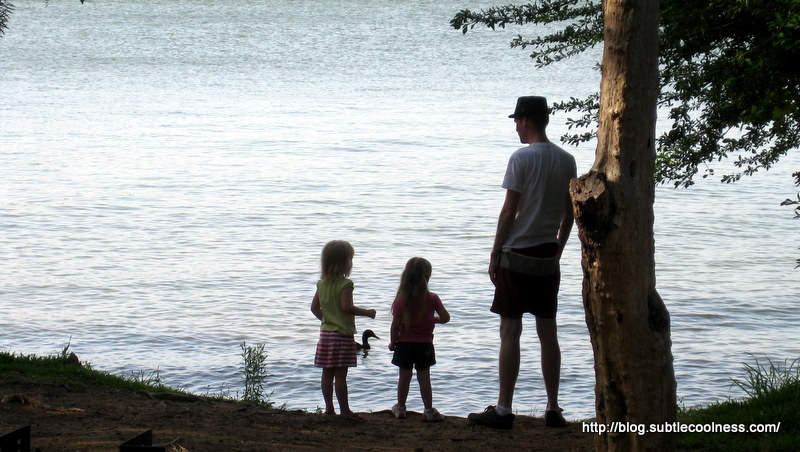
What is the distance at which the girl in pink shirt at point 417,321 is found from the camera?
678cm

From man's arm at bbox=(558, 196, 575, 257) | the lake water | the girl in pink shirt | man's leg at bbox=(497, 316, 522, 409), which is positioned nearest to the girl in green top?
the girl in pink shirt

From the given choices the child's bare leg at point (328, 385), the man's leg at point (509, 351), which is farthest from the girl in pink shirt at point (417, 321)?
the man's leg at point (509, 351)

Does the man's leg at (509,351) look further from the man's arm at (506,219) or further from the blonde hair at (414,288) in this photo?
the blonde hair at (414,288)

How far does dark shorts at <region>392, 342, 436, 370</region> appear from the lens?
6.95m

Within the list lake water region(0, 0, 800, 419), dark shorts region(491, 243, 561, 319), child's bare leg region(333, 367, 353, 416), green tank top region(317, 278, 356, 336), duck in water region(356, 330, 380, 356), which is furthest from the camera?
lake water region(0, 0, 800, 419)

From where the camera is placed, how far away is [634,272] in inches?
180

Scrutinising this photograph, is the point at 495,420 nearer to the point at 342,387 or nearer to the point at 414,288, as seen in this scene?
the point at 414,288

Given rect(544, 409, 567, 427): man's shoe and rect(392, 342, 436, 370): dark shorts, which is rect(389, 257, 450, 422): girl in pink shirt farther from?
rect(544, 409, 567, 427): man's shoe

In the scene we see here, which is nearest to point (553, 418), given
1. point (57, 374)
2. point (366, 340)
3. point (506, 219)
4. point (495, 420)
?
point (495, 420)

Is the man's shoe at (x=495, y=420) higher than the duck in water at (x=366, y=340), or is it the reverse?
the duck in water at (x=366, y=340)

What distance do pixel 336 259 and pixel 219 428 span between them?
1.28m

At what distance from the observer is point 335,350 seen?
6.95m

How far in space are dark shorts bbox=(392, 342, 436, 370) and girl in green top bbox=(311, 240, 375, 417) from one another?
0.28 m

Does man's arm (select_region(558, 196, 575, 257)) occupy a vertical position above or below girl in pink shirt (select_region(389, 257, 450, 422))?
above
